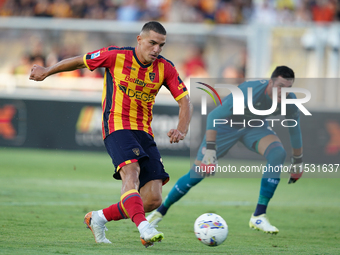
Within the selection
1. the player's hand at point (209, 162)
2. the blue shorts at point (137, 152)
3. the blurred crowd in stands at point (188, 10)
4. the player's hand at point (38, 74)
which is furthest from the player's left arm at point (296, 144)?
the blurred crowd in stands at point (188, 10)

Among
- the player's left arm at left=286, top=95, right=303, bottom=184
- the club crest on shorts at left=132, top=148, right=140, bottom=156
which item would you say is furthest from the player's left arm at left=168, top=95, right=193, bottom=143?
the player's left arm at left=286, top=95, right=303, bottom=184

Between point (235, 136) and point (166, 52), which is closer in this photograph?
point (235, 136)

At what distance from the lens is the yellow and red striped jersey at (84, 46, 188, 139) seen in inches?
200

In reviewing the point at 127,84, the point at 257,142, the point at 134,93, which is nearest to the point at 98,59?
the point at 127,84

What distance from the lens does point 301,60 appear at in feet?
47.6

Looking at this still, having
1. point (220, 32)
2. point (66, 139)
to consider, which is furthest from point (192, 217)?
point (220, 32)

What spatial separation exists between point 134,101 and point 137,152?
0.52 m

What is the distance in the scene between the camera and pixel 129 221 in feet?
21.4

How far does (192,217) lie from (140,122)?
2232mm

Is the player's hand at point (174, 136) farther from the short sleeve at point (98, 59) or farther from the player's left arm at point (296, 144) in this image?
the player's left arm at point (296, 144)

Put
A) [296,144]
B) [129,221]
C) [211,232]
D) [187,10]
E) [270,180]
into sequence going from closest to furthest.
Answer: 1. [211,232]
2. [270,180]
3. [129,221]
4. [296,144]
5. [187,10]

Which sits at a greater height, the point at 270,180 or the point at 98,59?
the point at 98,59

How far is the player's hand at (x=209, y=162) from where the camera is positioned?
6.25 m

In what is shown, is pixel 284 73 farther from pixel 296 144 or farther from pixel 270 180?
pixel 270 180
